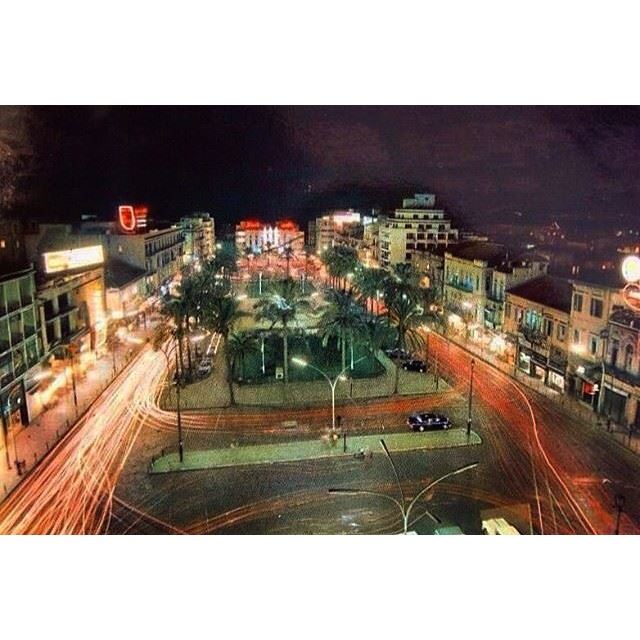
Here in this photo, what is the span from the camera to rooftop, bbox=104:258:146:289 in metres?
34.7

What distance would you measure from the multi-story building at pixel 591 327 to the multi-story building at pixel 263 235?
254 ft

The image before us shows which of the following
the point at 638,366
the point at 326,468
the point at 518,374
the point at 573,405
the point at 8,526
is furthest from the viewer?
the point at 518,374

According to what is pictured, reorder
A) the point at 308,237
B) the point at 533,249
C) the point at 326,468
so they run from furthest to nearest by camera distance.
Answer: the point at 308,237, the point at 533,249, the point at 326,468

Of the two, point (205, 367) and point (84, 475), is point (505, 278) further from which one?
point (84, 475)

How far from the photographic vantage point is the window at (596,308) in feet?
73.3

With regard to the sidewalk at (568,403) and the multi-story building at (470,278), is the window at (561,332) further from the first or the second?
the multi-story building at (470,278)

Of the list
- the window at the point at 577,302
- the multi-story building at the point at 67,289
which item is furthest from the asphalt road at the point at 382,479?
the multi-story building at the point at 67,289

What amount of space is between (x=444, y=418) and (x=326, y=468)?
18.7 ft

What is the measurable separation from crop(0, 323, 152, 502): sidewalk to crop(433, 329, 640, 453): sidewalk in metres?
20.0

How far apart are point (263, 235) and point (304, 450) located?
3445 inches

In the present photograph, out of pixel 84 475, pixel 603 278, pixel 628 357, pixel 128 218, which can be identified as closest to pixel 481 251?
pixel 603 278

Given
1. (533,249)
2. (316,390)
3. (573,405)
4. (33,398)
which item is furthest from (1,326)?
(533,249)

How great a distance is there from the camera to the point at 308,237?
10131 centimetres

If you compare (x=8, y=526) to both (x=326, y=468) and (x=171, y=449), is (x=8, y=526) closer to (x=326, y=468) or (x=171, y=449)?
(x=171, y=449)
